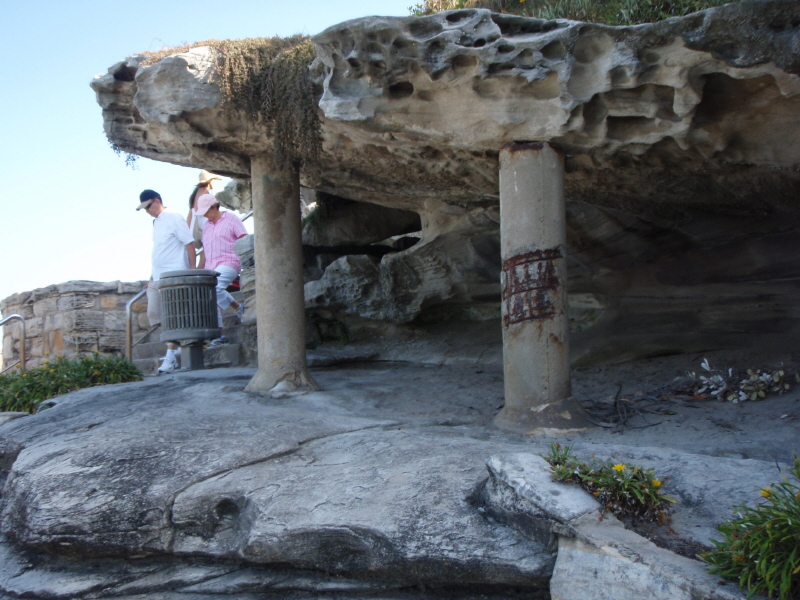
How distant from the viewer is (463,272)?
800 centimetres

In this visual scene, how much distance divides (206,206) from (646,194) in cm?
561

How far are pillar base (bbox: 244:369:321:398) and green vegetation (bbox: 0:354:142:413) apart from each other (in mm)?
1964

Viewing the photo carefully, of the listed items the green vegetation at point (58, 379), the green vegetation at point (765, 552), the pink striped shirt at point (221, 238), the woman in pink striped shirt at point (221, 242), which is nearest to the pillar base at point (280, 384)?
the green vegetation at point (58, 379)

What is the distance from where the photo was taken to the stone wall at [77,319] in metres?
10.9

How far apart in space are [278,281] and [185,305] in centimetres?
176

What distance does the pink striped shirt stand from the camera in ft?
29.7

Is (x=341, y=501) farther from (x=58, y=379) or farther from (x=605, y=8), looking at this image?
(x=605, y=8)

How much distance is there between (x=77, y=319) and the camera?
10.9 metres

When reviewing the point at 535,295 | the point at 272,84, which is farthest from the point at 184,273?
the point at 535,295

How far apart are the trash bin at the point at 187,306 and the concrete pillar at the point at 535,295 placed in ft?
12.9

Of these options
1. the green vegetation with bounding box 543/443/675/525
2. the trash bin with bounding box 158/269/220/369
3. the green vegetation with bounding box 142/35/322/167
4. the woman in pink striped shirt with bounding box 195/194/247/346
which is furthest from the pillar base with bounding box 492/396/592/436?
the woman in pink striped shirt with bounding box 195/194/247/346

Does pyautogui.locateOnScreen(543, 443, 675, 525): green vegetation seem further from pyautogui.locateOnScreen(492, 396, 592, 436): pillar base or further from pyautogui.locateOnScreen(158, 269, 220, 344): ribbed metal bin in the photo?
pyautogui.locateOnScreen(158, 269, 220, 344): ribbed metal bin

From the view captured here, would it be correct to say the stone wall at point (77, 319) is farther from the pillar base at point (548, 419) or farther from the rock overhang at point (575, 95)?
the pillar base at point (548, 419)

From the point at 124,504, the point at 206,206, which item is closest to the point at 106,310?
the point at 206,206
